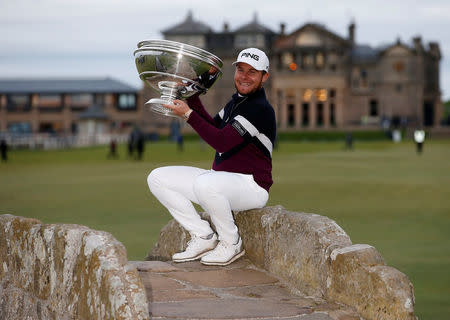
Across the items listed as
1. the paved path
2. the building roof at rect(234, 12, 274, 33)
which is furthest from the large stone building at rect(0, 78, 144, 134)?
the paved path

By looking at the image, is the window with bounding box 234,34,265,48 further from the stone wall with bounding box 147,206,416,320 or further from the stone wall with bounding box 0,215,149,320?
the stone wall with bounding box 0,215,149,320

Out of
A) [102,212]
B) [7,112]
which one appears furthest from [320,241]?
[7,112]

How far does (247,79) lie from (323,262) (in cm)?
179

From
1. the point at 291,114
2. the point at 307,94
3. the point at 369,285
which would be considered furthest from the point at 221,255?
the point at 291,114

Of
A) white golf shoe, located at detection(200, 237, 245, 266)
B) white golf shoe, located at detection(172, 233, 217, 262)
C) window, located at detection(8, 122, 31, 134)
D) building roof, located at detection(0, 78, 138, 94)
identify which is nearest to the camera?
white golf shoe, located at detection(200, 237, 245, 266)

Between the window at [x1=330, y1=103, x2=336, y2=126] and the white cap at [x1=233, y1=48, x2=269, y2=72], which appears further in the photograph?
the window at [x1=330, y1=103, x2=336, y2=126]

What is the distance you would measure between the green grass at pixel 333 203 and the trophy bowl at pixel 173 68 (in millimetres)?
3631

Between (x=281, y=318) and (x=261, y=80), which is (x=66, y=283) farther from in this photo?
(x=261, y=80)

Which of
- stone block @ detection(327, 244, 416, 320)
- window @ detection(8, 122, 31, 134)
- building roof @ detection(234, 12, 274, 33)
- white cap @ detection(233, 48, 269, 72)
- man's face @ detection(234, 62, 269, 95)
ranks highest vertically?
building roof @ detection(234, 12, 274, 33)

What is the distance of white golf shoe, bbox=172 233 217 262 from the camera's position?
641cm

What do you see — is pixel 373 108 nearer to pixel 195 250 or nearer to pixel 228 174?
pixel 195 250

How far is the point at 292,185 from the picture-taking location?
888 inches

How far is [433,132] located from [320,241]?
71.4 m

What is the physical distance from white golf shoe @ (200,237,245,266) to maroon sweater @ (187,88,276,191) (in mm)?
572
